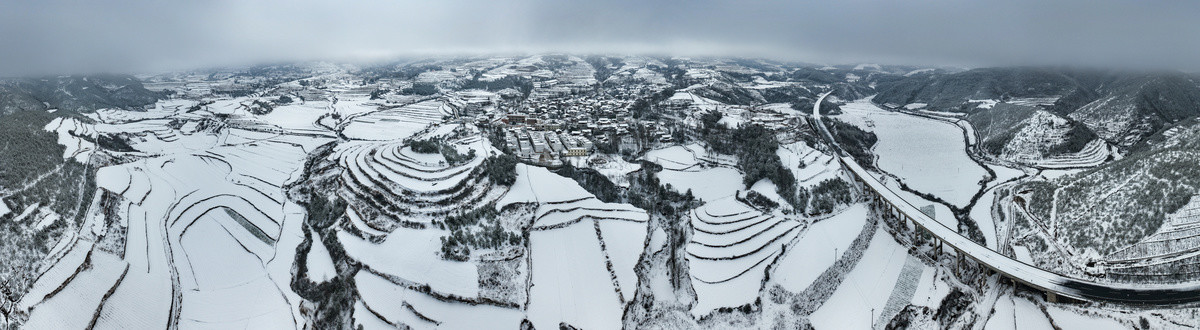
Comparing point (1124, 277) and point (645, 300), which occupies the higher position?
point (1124, 277)

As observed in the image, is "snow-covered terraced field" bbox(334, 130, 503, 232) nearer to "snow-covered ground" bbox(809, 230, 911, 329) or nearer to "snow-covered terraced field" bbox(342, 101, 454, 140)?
"snow-covered terraced field" bbox(342, 101, 454, 140)

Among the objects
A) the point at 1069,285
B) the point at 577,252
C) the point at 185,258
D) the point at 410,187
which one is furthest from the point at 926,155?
the point at 185,258

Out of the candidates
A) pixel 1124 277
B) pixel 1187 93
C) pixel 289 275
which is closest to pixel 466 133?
pixel 289 275

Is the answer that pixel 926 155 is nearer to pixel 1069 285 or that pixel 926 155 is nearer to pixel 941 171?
pixel 941 171

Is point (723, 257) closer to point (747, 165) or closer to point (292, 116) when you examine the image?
point (747, 165)

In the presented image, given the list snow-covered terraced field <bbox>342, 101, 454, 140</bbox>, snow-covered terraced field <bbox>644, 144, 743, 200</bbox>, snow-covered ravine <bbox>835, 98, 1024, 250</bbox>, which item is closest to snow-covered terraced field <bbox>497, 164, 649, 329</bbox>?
snow-covered terraced field <bbox>644, 144, 743, 200</bbox>

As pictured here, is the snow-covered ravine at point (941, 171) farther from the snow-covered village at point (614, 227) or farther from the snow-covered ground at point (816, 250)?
the snow-covered ground at point (816, 250)
